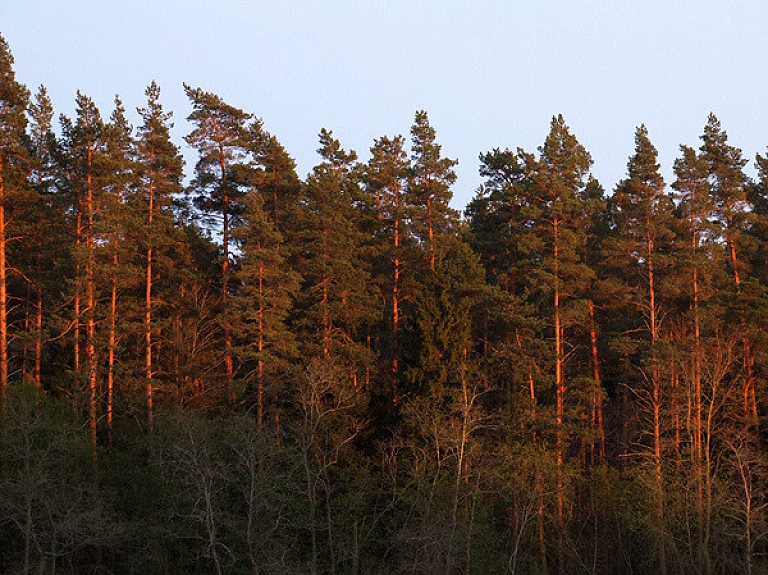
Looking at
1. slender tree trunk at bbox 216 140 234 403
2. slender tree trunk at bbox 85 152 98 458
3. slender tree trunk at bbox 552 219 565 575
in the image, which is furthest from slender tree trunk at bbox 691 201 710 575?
slender tree trunk at bbox 85 152 98 458

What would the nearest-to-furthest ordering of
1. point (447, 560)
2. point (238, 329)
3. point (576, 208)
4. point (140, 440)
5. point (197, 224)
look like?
point (447, 560) < point (140, 440) < point (238, 329) < point (576, 208) < point (197, 224)

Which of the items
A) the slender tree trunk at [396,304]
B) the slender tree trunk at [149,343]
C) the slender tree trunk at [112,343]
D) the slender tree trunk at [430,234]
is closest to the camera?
the slender tree trunk at [112,343]

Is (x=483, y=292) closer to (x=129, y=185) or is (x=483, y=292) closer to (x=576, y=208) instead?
(x=576, y=208)

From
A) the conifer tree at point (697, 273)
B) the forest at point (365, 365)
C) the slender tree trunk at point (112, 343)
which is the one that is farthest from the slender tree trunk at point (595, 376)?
the slender tree trunk at point (112, 343)

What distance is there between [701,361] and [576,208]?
8653 mm

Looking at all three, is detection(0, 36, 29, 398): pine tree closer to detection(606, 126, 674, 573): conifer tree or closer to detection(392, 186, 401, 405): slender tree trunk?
detection(392, 186, 401, 405): slender tree trunk

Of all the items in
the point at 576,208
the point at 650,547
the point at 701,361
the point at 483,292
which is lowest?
the point at 650,547

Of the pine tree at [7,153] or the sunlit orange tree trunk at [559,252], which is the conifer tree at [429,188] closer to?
the sunlit orange tree trunk at [559,252]

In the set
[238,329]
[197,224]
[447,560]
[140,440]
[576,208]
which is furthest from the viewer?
[197,224]

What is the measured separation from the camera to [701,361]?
40.0m

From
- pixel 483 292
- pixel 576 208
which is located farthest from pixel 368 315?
pixel 576 208

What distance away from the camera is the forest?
3588 cm

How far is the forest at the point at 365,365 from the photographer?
118 ft

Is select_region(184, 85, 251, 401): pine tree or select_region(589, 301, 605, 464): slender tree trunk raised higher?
select_region(184, 85, 251, 401): pine tree
